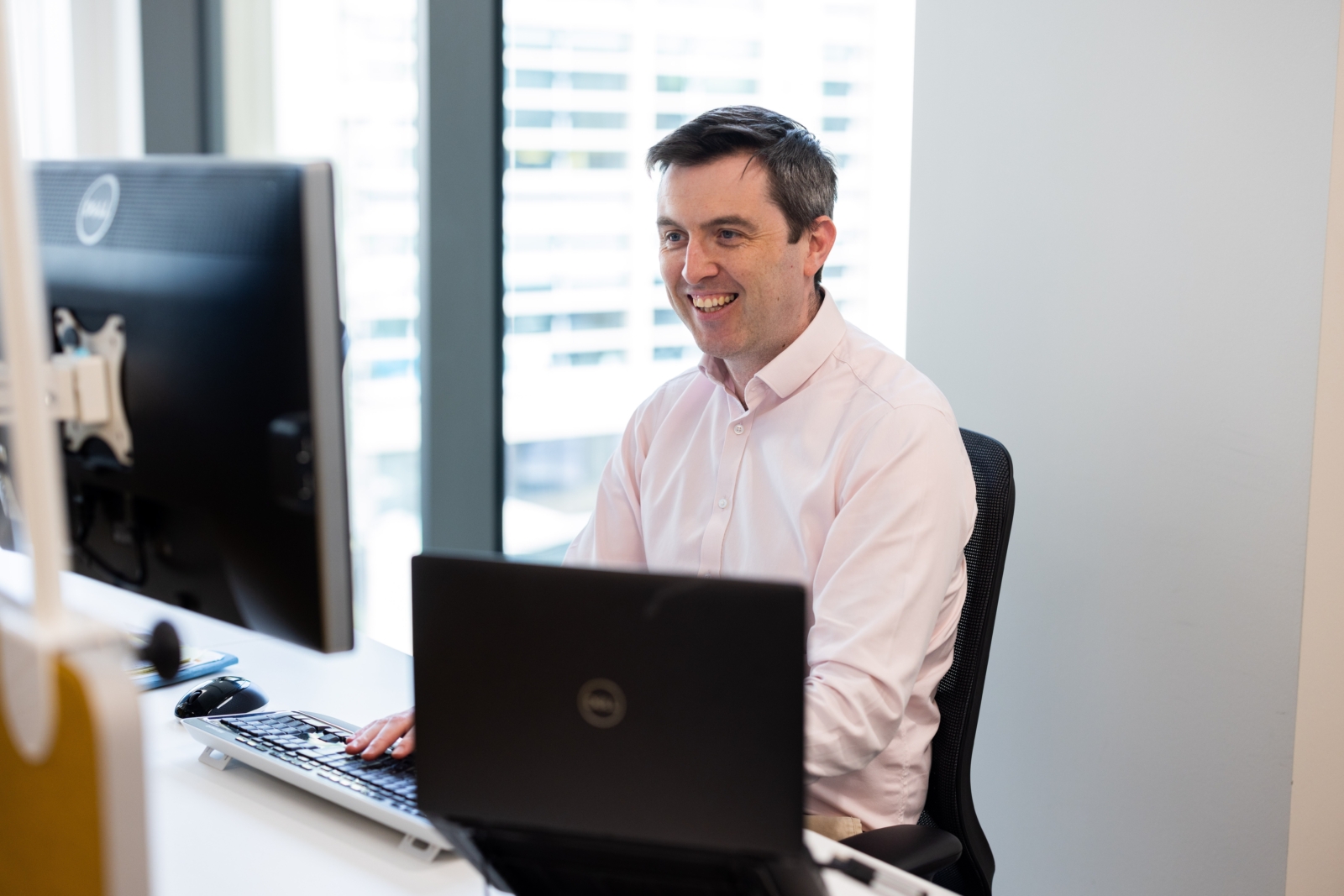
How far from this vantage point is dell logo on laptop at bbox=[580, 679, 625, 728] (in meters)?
0.83

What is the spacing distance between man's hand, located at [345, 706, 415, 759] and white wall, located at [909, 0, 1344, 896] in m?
1.13

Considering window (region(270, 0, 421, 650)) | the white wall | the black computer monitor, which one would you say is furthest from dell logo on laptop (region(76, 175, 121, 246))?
window (region(270, 0, 421, 650))

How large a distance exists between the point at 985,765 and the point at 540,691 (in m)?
1.43

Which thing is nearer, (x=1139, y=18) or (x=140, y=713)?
(x=140, y=713)

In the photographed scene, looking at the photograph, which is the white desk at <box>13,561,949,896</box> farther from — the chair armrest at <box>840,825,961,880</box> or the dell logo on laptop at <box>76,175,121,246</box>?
the dell logo on laptop at <box>76,175,121,246</box>

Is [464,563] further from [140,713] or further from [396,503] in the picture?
[396,503]

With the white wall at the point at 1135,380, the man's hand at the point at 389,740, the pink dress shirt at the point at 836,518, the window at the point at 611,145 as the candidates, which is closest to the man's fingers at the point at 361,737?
the man's hand at the point at 389,740

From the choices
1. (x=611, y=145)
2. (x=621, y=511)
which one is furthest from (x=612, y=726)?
(x=611, y=145)

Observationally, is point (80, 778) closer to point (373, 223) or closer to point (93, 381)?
point (93, 381)

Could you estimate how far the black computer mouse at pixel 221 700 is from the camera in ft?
4.50

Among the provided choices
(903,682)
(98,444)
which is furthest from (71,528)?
(903,682)

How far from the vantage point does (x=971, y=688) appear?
145 cm

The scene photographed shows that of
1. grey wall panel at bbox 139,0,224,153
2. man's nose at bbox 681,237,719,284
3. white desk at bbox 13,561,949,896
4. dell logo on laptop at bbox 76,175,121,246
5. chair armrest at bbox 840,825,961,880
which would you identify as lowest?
chair armrest at bbox 840,825,961,880

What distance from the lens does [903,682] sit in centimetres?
136
